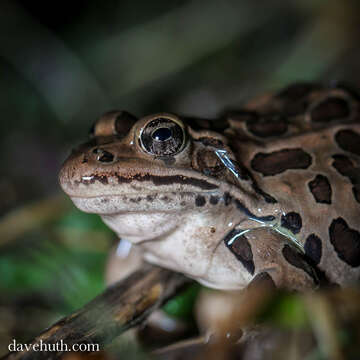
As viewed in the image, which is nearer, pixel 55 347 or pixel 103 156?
pixel 55 347

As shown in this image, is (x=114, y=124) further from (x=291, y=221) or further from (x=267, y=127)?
(x=291, y=221)

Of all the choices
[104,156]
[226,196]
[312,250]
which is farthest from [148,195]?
[312,250]

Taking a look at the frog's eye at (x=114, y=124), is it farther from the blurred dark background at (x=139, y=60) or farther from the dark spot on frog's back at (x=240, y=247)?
the blurred dark background at (x=139, y=60)

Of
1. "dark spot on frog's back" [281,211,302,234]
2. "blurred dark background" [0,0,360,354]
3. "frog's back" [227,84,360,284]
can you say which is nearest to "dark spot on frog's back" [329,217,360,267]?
"frog's back" [227,84,360,284]

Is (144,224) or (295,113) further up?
(144,224)

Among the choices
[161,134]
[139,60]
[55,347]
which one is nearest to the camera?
[55,347]

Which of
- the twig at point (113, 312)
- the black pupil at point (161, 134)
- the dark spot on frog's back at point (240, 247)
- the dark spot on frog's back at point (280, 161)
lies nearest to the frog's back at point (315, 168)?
the dark spot on frog's back at point (280, 161)

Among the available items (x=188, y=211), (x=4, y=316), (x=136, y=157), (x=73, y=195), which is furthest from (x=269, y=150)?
(x=4, y=316)

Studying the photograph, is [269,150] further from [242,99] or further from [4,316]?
[242,99]
